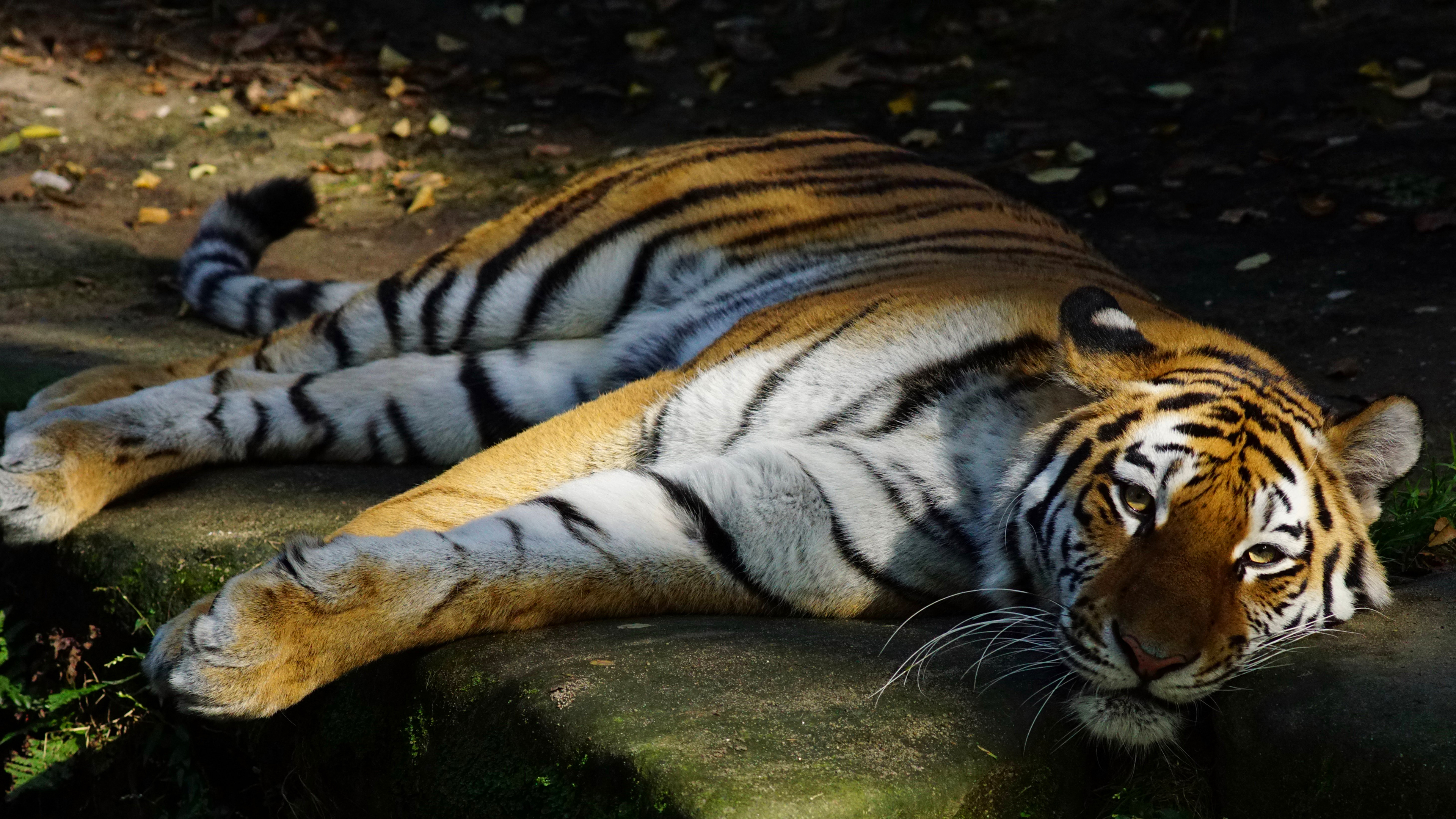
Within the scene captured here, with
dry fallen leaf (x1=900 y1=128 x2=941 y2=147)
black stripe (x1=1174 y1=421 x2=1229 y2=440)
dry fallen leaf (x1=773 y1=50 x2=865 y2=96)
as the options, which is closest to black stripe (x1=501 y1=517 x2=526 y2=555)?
black stripe (x1=1174 y1=421 x2=1229 y2=440)

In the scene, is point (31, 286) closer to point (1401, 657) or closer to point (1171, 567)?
point (1171, 567)

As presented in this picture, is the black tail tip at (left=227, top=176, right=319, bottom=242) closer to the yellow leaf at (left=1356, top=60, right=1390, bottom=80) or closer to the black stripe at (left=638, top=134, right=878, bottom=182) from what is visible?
the black stripe at (left=638, top=134, right=878, bottom=182)

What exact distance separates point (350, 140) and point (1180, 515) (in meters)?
4.72

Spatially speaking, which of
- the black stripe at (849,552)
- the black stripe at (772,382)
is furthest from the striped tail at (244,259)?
the black stripe at (849,552)

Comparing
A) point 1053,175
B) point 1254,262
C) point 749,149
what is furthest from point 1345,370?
point 1053,175

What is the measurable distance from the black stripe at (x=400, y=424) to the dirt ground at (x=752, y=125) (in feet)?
3.03

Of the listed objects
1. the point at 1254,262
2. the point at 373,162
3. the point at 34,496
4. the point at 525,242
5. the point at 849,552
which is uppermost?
the point at 525,242

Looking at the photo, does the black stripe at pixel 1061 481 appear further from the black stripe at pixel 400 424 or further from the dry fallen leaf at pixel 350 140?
the dry fallen leaf at pixel 350 140

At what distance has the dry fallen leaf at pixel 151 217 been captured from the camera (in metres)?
4.87

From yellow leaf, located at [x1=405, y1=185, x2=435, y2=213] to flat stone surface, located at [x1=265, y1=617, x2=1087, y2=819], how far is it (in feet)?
10.8

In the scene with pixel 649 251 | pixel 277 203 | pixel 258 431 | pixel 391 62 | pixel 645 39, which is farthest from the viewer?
pixel 645 39

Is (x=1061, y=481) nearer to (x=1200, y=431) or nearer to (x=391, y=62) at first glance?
(x=1200, y=431)

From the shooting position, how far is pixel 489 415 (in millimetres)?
2912

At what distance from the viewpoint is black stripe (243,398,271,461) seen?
111 inches
